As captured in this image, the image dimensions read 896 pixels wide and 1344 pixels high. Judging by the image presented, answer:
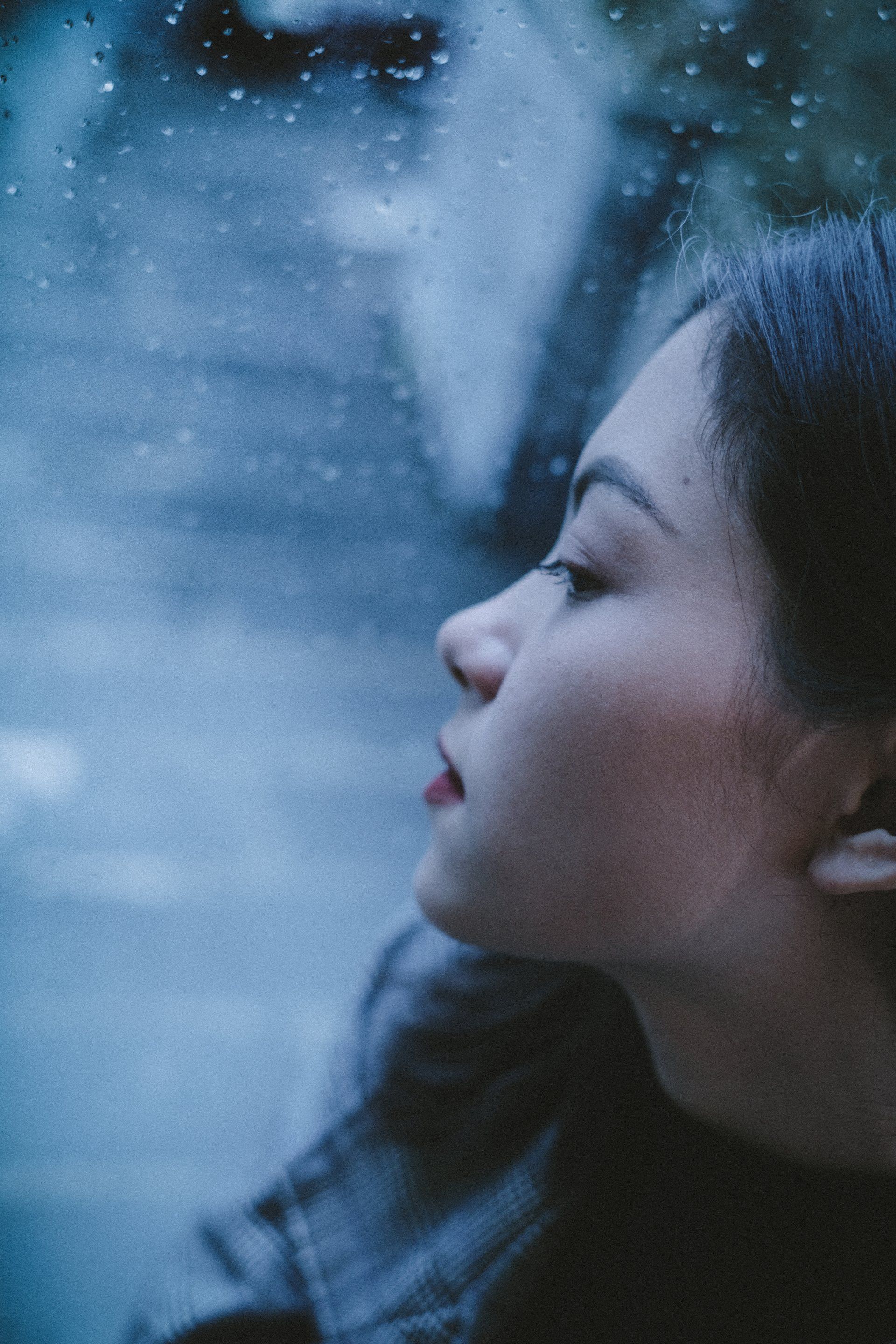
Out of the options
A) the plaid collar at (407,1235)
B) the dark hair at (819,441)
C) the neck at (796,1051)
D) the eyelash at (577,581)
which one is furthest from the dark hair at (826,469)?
the plaid collar at (407,1235)

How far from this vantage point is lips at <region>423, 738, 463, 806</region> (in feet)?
2.26

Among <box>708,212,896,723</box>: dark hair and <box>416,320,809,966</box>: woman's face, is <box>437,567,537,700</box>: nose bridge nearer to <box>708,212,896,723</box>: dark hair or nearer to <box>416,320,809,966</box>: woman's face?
<box>416,320,809,966</box>: woman's face

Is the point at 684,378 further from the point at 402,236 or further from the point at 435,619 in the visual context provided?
the point at 435,619

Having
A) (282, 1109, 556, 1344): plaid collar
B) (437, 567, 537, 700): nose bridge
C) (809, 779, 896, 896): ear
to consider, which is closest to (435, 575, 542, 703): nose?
(437, 567, 537, 700): nose bridge

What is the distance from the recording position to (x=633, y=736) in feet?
1.91

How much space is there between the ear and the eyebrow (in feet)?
0.70

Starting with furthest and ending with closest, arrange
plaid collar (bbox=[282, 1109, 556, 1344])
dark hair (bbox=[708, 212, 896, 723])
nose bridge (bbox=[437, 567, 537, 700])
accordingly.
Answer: plaid collar (bbox=[282, 1109, 556, 1344]) < nose bridge (bbox=[437, 567, 537, 700]) < dark hair (bbox=[708, 212, 896, 723])

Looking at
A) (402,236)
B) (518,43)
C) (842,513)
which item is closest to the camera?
(842,513)

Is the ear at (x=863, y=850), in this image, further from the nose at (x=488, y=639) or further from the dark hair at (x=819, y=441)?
the nose at (x=488, y=639)

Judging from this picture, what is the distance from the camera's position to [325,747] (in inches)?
52.4

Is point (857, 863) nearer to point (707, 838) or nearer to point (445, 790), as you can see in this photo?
point (707, 838)

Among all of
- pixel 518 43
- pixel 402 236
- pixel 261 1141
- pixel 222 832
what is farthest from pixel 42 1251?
pixel 518 43

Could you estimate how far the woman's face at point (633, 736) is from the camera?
0.57 meters

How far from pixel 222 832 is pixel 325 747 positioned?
19 cm
